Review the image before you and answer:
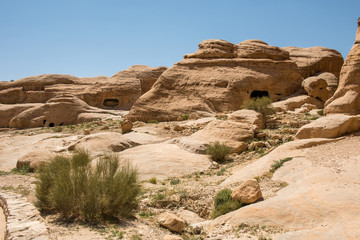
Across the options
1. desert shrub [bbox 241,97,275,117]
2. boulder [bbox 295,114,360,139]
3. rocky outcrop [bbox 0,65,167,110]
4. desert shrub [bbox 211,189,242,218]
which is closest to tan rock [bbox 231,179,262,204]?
desert shrub [bbox 211,189,242,218]

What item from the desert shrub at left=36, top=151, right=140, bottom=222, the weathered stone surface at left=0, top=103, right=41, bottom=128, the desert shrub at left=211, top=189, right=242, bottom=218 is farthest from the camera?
the weathered stone surface at left=0, top=103, right=41, bottom=128

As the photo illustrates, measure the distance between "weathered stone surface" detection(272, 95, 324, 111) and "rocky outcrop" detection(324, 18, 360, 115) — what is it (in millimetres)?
6549

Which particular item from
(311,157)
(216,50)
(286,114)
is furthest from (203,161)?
(216,50)

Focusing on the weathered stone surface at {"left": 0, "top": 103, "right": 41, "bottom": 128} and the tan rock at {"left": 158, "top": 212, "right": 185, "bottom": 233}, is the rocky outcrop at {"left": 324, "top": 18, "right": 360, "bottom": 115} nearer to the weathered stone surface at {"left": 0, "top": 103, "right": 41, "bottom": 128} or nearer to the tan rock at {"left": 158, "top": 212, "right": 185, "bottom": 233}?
the tan rock at {"left": 158, "top": 212, "right": 185, "bottom": 233}

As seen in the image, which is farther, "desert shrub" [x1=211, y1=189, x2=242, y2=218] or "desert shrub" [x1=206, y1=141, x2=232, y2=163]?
"desert shrub" [x1=206, y1=141, x2=232, y2=163]

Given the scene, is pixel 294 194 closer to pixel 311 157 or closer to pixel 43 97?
pixel 311 157

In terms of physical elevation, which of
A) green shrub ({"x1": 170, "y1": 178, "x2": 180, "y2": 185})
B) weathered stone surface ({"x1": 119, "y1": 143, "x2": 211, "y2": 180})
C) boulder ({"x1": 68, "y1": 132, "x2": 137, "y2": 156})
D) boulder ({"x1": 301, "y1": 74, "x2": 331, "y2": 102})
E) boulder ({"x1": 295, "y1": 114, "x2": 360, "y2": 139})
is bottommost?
green shrub ({"x1": 170, "y1": 178, "x2": 180, "y2": 185})

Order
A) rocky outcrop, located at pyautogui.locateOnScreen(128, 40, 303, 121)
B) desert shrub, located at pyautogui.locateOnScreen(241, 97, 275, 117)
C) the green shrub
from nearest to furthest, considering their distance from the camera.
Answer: the green shrub → desert shrub, located at pyautogui.locateOnScreen(241, 97, 275, 117) → rocky outcrop, located at pyautogui.locateOnScreen(128, 40, 303, 121)

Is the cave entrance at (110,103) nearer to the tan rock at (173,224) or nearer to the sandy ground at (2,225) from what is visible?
the sandy ground at (2,225)

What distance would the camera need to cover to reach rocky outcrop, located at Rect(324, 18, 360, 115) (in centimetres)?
1157

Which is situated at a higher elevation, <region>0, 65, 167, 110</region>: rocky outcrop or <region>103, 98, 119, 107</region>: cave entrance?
<region>0, 65, 167, 110</region>: rocky outcrop

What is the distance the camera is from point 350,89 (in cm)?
1188

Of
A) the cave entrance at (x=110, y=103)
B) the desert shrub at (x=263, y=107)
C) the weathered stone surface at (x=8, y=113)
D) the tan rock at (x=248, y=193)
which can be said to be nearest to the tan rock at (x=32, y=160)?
the tan rock at (x=248, y=193)

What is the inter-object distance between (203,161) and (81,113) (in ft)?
61.5
